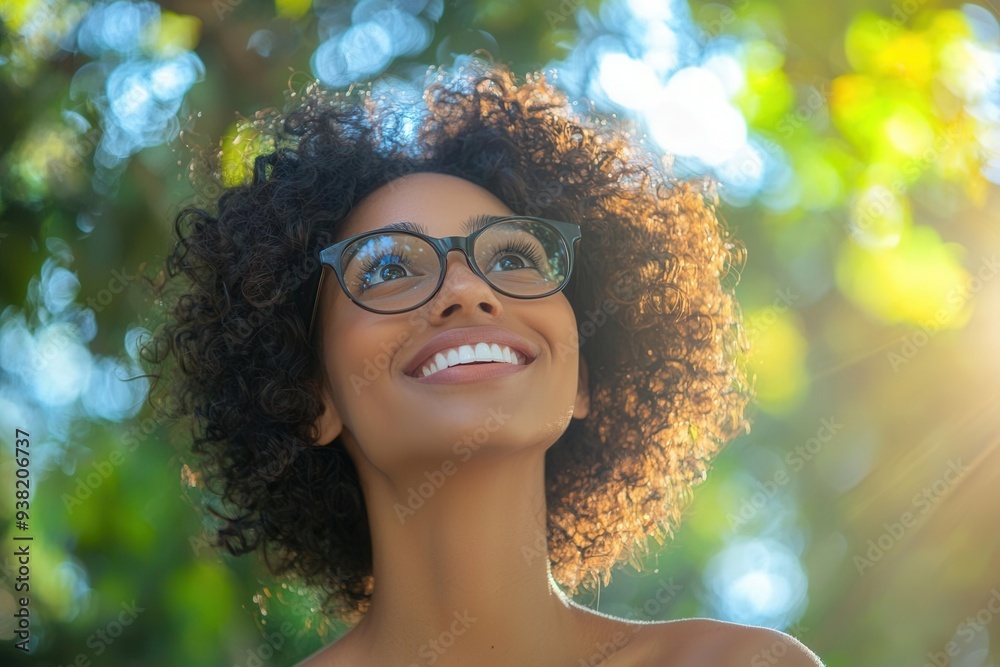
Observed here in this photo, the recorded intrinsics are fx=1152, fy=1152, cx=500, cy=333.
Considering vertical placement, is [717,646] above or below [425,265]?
below

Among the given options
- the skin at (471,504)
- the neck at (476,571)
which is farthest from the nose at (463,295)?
the neck at (476,571)

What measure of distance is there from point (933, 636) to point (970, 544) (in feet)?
1.31

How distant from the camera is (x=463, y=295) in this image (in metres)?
2.65

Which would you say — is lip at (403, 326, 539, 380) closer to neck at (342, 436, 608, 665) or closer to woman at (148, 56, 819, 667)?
woman at (148, 56, 819, 667)

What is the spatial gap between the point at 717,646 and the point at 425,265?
1.11 meters

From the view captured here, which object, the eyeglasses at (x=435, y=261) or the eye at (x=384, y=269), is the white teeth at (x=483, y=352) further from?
the eye at (x=384, y=269)

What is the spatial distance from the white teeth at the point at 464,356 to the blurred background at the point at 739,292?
1692mm

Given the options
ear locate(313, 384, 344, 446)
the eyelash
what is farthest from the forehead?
ear locate(313, 384, 344, 446)

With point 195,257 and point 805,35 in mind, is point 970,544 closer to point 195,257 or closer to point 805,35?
point 805,35

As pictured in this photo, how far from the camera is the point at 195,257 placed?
3246 millimetres

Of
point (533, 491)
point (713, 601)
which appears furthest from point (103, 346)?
point (713, 601)

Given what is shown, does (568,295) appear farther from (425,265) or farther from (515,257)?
(425,265)

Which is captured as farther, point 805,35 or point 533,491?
point 805,35

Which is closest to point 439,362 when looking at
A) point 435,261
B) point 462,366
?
point 462,366
